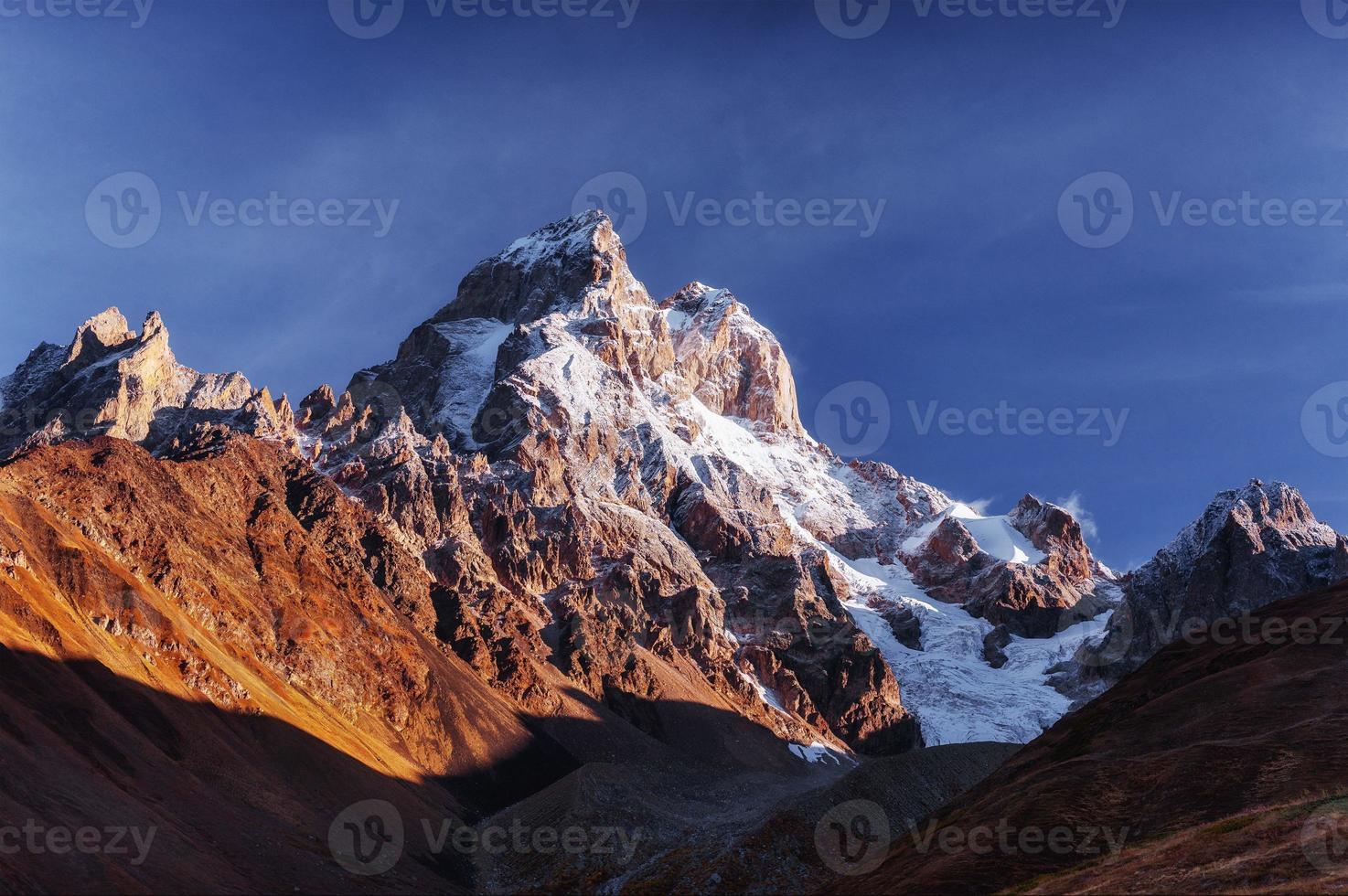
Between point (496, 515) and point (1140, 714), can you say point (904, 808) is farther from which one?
point (496, 515)

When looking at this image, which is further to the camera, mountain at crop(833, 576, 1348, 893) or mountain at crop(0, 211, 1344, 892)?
mountain at crop(0, 211, 1344, 892)

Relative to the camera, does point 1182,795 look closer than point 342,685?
Yes

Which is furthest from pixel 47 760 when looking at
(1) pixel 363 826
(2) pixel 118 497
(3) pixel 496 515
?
(3) pixel 496 515

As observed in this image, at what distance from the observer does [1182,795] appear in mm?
45562

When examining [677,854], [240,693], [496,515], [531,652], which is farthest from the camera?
[496,515]

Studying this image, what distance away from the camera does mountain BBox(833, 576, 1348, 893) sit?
31.7 metres

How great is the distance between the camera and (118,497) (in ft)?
328

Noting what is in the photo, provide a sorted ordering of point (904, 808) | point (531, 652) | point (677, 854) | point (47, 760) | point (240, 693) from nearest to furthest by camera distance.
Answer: point (47, 760)
point (677, 854)
point (240, 693)
point (904, 808)
point (531, 652)

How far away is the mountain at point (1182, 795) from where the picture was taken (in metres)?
31.7

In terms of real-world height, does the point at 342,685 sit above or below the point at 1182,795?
above

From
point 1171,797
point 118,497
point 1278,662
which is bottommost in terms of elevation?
point 1171,797

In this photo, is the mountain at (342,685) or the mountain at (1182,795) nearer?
the mountain at (1182,795)

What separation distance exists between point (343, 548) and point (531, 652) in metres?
32.6

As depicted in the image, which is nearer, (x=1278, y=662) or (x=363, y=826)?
(x=1278, y=662)
